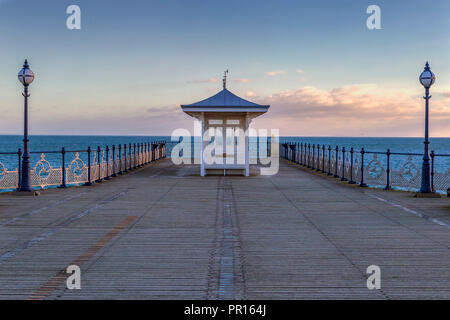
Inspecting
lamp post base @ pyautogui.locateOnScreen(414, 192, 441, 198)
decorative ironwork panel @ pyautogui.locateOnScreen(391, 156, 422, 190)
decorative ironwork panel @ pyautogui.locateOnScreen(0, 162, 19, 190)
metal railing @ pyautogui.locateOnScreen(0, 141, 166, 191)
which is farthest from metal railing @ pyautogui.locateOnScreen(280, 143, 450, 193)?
decorative ironwork panel @ pyautogui.locateOnScreen(0, 162, 19, 190)

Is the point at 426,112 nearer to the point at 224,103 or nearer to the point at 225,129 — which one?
the point at 224,103

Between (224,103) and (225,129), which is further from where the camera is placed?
(225,129)

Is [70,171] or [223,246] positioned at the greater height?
[70,171]

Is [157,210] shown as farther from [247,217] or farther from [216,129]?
[216,129]

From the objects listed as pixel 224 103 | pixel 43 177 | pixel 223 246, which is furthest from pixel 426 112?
pixel 43 177

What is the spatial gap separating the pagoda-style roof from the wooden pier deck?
24.4 feet

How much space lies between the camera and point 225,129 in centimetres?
2317

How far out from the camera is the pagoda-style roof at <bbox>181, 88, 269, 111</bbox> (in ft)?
66.8

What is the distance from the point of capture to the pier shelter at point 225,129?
2048 centimetres

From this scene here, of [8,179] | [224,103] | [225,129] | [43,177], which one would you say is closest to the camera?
[8,179]

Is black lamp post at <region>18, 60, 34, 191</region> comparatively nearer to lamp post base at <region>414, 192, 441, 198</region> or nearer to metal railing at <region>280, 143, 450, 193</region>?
metal railing at <region>280, 143, 450, 193</region>

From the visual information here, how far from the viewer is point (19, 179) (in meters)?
15.2

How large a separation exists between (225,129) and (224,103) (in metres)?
2.40

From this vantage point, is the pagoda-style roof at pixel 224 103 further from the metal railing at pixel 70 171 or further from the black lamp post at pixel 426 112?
the black lamp post at pixel 426 112
